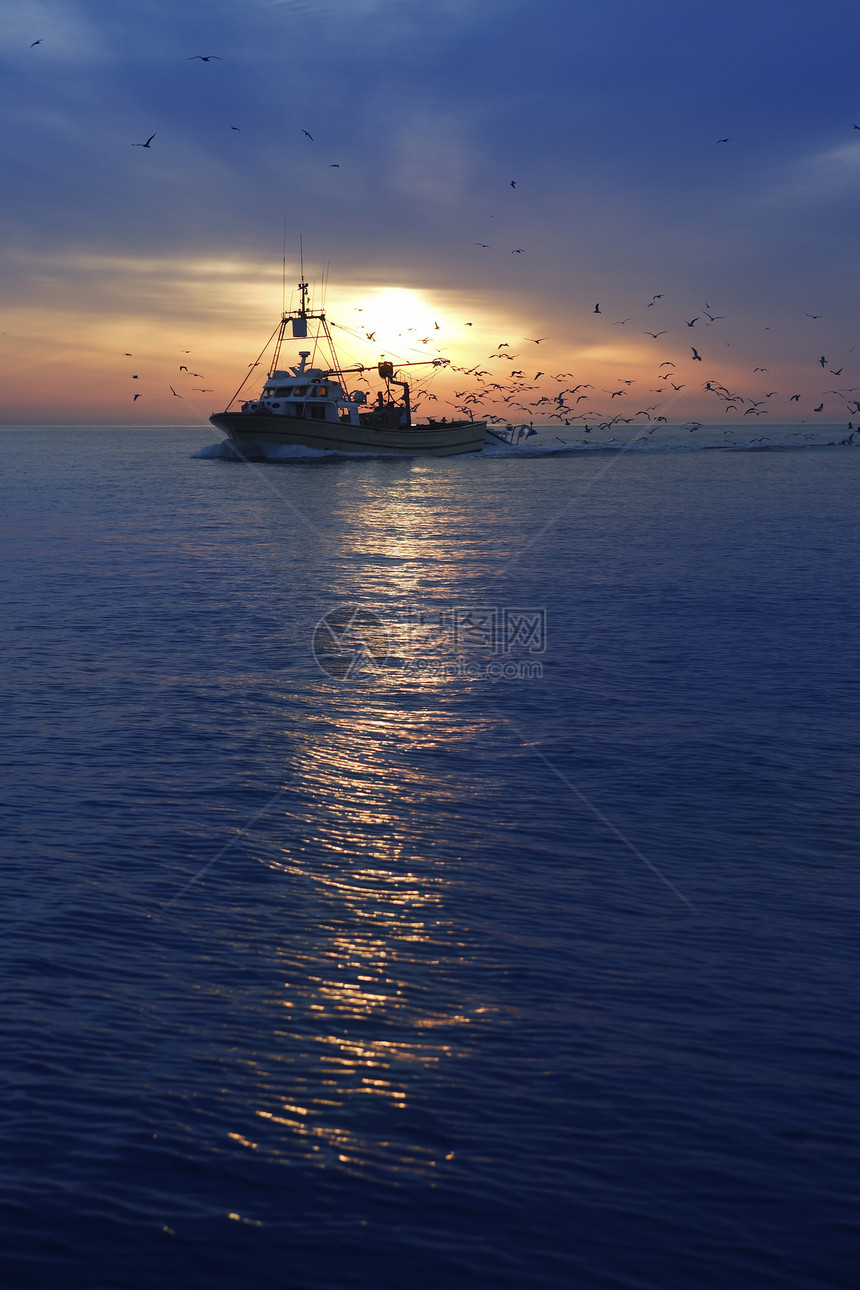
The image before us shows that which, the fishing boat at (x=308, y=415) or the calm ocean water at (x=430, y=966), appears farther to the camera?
the fishing boat at (x=308, y=415)

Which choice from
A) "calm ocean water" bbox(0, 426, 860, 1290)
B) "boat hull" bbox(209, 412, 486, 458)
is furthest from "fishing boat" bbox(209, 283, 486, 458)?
"calm ocean water" bbox(0, 426, 860, 1290)

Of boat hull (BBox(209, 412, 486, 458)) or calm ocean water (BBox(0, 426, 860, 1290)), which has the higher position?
boat hull (BBox(209, 412, 486, 458))

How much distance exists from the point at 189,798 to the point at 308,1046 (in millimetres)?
6103

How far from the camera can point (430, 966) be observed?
8836 millimetres

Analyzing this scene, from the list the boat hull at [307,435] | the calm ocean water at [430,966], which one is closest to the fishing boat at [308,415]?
the boat hull at [307,435]

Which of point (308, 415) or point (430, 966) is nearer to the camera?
point (430, 966)

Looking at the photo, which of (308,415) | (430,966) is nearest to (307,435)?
(308,415)

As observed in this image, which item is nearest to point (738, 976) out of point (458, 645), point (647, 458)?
point (458, 645)

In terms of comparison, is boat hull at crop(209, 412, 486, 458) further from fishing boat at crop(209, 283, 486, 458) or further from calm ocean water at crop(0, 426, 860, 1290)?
calm ocean water at crop(0, 426, 860, 1290)

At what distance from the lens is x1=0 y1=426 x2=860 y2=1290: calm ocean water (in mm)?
5969

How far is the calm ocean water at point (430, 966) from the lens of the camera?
597cm

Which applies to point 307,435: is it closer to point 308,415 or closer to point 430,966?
point 308,415

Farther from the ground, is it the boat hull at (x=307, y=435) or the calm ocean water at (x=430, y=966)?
the boat hull at (x=307, y=435)

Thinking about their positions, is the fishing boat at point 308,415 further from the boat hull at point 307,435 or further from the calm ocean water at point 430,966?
the calm ocean water at point 430,966
